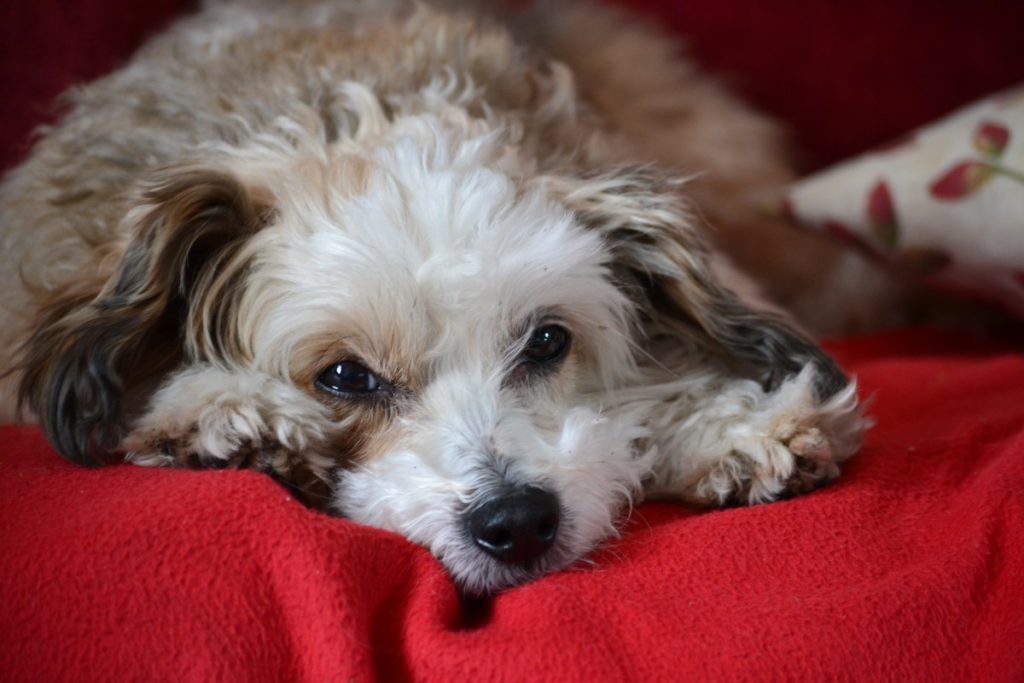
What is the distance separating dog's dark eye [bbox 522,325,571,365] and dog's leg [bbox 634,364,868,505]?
16 cm

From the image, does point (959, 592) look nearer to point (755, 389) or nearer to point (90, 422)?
point (755, 389)

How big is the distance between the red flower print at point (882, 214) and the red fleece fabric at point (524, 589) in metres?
0.78

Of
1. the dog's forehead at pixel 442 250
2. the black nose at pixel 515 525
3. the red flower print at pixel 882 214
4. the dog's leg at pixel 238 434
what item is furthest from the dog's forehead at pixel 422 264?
the red flower print at pixel 882 214

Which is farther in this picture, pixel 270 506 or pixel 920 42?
pixel 920 42

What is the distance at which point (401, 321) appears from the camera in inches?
49.6

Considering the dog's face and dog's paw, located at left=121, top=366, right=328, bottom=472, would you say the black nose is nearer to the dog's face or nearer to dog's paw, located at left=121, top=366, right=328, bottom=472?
the dog's face

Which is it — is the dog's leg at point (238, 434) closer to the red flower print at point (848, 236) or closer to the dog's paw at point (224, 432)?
the dog's paw at point (224, 432)

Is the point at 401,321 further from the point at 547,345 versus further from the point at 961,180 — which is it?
the point at 961,180

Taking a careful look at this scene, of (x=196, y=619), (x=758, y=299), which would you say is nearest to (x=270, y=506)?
(x=196, y=619)

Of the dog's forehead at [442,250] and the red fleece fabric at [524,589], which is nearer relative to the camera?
the red fleece fabric at [524,589]

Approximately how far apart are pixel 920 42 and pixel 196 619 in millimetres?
2166

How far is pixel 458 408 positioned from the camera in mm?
1280

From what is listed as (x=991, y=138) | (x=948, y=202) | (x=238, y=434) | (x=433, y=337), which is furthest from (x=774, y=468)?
(x=991, y=138)

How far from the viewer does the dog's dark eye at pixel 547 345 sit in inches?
54.2
